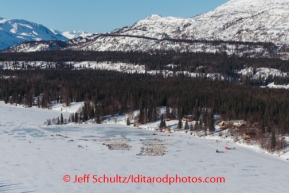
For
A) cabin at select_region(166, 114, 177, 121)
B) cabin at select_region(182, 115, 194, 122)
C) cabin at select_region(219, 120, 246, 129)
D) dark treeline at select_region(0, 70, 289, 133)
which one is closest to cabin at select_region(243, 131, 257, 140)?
dark treeline at select_region(0, 70, 289, 133)

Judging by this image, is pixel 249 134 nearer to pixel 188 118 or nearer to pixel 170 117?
pixel 188 118

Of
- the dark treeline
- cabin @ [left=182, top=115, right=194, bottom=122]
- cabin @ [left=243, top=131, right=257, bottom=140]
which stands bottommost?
cabin @ [left=243, top=131, right=257, bottom=140]

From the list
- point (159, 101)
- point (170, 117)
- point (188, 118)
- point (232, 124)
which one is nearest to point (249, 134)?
point (232, 124)

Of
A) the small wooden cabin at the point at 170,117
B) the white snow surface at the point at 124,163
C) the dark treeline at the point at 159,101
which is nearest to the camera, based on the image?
the white snow surface at the point at 124,163

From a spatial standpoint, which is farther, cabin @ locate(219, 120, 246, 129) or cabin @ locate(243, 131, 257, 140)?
cabin @ locate(219, 120, 246, 129)

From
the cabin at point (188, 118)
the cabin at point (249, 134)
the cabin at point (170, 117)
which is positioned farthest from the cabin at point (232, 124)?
the cabin at point (170, 117)

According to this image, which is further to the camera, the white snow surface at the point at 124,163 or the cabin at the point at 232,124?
the cabin at the point at 232,124

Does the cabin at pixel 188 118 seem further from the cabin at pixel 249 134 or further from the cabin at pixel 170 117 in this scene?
the cabin at pixel 249 134

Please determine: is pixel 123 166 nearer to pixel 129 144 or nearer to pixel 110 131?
pixel 129 144

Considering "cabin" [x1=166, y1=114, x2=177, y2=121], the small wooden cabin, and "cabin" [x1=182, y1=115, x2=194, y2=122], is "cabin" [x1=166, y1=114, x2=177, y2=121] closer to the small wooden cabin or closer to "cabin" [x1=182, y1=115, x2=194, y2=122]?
the small wooden cabin

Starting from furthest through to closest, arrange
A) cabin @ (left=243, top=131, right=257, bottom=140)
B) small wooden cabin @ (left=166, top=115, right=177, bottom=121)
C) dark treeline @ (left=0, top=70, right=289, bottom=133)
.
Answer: small wooden cabin @ (left=166, top=115, right=177, bottom=121)
dark treeline @ (left=0, top=70, right=289, bottom=133)
cabin @ (left=243, top=131, right=257, bottom=140)
